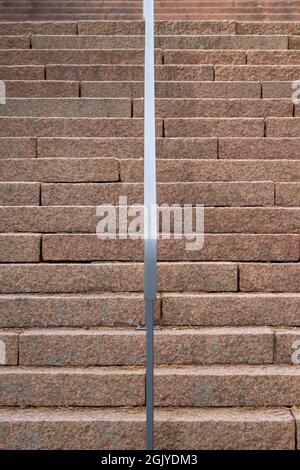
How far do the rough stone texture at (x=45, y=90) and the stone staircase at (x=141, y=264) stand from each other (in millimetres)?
12

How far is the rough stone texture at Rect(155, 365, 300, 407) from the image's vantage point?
3.44m

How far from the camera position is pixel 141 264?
405 centimetres

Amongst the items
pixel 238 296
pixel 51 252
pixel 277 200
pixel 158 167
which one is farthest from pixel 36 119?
pixel 238 296

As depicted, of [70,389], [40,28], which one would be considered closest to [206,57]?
[40,28]

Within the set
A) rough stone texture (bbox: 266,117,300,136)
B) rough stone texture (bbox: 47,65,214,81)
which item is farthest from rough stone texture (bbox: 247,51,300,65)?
rough stone texture (bbox: 266,117,300,136)

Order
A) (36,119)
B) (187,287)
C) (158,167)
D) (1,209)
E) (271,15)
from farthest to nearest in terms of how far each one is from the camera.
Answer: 1. (271,15)
2. (36,119)
3. (158,167)
4. (1,209)
5. (187,287)

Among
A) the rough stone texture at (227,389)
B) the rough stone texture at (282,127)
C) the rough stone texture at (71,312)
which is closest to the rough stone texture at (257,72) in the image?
the rough stone texture at (282,127)

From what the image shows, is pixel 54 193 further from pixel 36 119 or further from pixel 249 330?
pixel 249 330

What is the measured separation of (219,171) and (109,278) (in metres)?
1.26

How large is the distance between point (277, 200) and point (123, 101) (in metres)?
1.71

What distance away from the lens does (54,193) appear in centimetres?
456

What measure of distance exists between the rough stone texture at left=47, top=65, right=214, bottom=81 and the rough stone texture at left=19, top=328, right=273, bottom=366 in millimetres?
3122

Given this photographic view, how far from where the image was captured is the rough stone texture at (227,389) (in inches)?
135

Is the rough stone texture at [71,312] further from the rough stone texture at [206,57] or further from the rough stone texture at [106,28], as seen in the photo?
the rough stone texture at [106,28]
